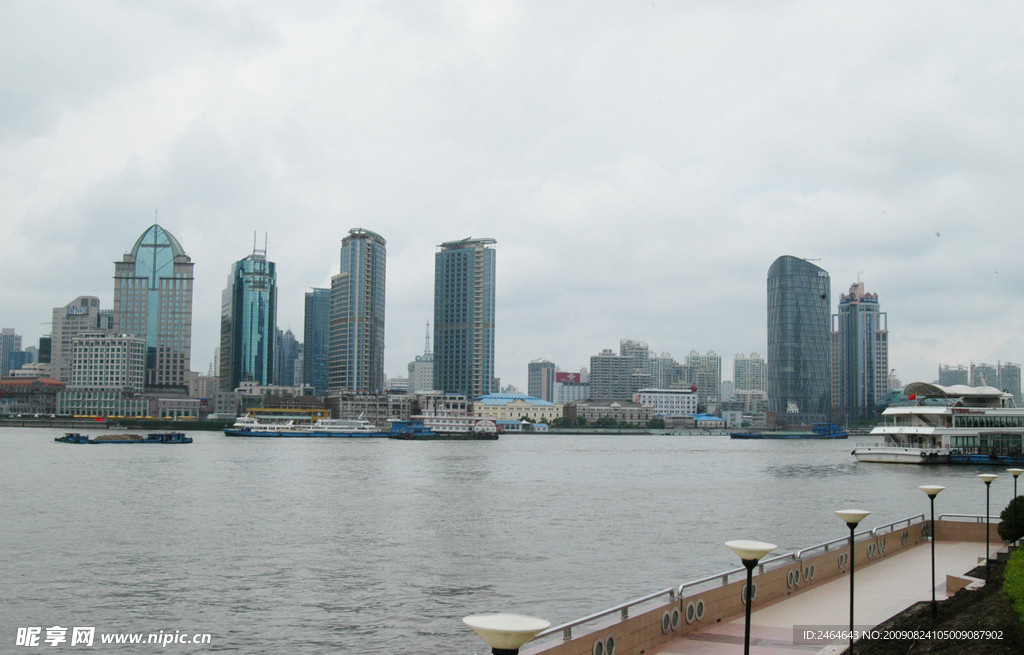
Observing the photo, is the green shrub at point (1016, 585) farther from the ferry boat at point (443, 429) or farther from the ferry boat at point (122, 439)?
the ferry boat at point (443, 429)

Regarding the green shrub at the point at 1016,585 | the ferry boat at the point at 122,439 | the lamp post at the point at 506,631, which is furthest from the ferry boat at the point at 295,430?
the lamp post at the point at 506,631

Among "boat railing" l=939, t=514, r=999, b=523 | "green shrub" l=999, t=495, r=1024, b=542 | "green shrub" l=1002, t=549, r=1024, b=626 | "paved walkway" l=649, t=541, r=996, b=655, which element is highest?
"green shrub" l=1002, t=549, r=1024, b=626

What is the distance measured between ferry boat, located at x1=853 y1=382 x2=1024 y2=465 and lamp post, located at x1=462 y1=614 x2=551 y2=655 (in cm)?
7884

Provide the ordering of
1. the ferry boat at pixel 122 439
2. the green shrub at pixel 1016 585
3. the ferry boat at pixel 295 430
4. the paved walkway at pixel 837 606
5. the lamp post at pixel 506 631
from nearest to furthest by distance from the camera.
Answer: the lamp post at pixel 506 631 → the green shrub at pixel 1016 585 → the paved walkway at pixel 837 606 → the ferry boat at pixel 122 439 → the ferry boat at pixel 295 430

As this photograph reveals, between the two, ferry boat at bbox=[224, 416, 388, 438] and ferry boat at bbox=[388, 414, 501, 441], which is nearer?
ferry boat at bbox=[224, 416, 388, 438]

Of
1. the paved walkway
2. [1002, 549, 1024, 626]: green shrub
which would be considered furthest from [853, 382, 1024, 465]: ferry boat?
[1002, 549, 1024, 626]: green shrub

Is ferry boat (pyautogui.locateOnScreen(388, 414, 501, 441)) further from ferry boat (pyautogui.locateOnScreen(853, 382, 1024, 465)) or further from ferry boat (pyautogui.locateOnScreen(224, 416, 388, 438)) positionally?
ferry boat (pyautogui.locateOnScreen(853, 382, 1024, 465))

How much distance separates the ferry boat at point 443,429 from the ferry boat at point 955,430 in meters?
84.2

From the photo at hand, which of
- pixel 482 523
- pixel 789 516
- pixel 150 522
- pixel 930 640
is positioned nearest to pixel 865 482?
pixel 789 516

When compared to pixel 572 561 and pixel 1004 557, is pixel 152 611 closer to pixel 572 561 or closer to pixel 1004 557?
pixel 572 561

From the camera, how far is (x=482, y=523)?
38188 millimetres

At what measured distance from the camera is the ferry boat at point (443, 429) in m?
152

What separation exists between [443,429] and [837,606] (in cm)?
14361

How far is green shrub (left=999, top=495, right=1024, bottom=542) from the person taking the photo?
66.5ft
